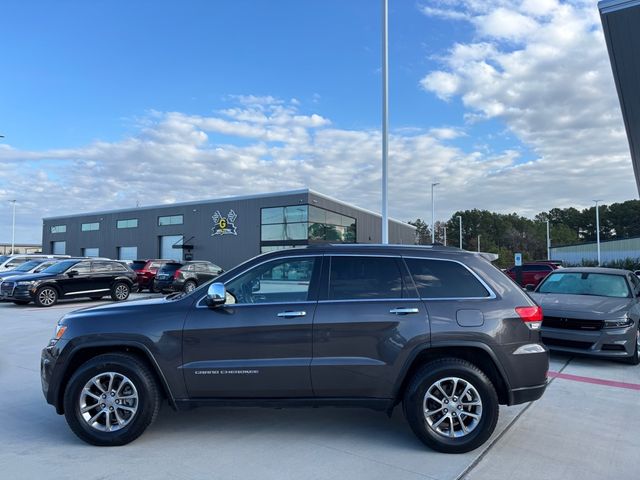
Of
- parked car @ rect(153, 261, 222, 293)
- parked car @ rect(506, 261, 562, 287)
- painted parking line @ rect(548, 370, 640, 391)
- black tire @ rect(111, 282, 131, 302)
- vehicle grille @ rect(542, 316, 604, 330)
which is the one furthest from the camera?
parked car @ rect(506, 261, 562, 287)

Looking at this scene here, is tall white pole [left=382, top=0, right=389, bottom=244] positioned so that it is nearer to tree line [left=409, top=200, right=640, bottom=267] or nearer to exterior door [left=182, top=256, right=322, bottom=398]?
exterior door [left=182, top=256, right=322, bottom=398]

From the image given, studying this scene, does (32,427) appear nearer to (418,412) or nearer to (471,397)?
(418,412)

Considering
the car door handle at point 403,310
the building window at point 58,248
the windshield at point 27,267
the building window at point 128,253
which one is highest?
the building window at point 58,248

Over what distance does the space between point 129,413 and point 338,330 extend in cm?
204

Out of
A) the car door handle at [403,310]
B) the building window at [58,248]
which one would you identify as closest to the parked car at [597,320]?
the car door handle at [403,310]

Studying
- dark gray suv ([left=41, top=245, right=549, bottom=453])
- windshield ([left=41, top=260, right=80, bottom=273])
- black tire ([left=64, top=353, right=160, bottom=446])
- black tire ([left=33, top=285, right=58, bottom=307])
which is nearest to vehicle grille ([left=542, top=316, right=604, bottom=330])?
dark gray suv ([left=41, top=245, right=549, bottom=453])

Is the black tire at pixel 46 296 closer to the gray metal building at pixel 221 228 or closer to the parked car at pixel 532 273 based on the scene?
the gray metal building at pixel 221 228

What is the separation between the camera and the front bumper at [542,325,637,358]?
7.47 metres

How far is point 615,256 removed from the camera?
59.9 m

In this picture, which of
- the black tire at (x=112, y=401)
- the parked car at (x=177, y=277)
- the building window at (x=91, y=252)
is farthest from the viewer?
the building window at (x=91, y=252)

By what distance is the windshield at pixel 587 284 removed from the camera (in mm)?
8812

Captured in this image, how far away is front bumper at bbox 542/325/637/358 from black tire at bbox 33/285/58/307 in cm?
1534

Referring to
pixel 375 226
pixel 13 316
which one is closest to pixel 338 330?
pixel 13 316

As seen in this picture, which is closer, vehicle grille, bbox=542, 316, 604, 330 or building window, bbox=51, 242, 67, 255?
vehicle grille, bbox=542, 316, 604, 330
